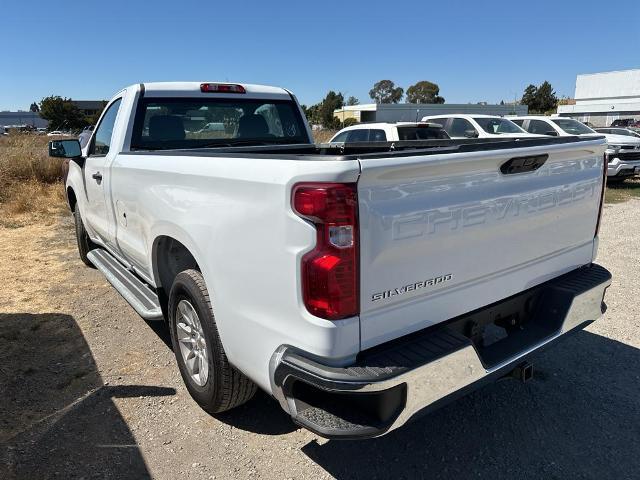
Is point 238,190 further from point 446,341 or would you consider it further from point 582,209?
point 582,209

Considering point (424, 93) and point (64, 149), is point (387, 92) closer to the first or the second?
point (424, 93)

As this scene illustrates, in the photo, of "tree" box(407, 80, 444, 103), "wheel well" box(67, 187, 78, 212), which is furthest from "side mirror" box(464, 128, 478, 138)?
"tree" box(407, 80, 444, 103)

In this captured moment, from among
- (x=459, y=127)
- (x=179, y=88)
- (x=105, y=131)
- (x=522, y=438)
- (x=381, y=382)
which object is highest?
(x=179, y=88)

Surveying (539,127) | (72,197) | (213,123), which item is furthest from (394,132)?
(539,127)

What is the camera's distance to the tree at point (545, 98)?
78.6 meters

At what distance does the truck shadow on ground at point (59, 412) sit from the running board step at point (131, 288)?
53 cm

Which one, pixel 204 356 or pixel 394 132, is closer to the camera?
pixel 204 356

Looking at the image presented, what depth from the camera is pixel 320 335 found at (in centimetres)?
196

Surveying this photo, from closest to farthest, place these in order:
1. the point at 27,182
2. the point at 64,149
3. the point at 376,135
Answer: the point at 64,149 → the point at 376,135 → the point at 27,182

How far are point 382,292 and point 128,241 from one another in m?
2.53

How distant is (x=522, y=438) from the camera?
2.89 metres

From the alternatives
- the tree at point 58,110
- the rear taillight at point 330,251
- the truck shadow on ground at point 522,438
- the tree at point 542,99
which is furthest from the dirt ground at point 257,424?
the tree at point 542,99

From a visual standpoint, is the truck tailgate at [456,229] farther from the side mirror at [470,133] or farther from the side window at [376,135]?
the side mirror at [470,133]

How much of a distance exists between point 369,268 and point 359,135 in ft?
32.8
